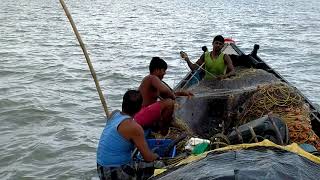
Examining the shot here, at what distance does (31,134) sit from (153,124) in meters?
4.62

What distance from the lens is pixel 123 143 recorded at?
15.2 ft

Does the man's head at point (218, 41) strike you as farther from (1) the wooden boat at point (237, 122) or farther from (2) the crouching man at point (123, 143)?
(2) the crouching man at point (123, 143)

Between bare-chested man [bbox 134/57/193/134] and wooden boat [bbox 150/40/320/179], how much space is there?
1.16ft

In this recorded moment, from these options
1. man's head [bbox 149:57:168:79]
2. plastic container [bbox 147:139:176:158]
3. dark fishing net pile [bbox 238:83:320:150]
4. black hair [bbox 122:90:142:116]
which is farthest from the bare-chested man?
black hair [bbox 122:90:142:116]

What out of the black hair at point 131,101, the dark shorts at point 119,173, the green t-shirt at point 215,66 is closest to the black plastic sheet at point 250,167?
the black hair at point 131,101

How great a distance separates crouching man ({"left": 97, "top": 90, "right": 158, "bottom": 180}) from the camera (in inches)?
179

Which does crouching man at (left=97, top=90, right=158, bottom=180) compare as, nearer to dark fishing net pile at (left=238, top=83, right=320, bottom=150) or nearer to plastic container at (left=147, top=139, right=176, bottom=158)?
plastic container at (left=147, top=139, right=176, bottom=158)

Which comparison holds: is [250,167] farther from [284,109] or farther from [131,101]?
[284,109]

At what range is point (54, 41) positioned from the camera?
21797mm

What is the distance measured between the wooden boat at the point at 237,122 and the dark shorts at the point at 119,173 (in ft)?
3.20

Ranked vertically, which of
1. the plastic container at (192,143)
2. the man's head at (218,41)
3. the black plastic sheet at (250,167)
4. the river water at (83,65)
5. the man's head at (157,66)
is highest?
the man's head at (218,41)

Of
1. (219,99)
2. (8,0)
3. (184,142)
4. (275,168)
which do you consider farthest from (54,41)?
(8,0)

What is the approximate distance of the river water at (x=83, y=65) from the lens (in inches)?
341

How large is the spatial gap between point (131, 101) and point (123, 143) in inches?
17.9
